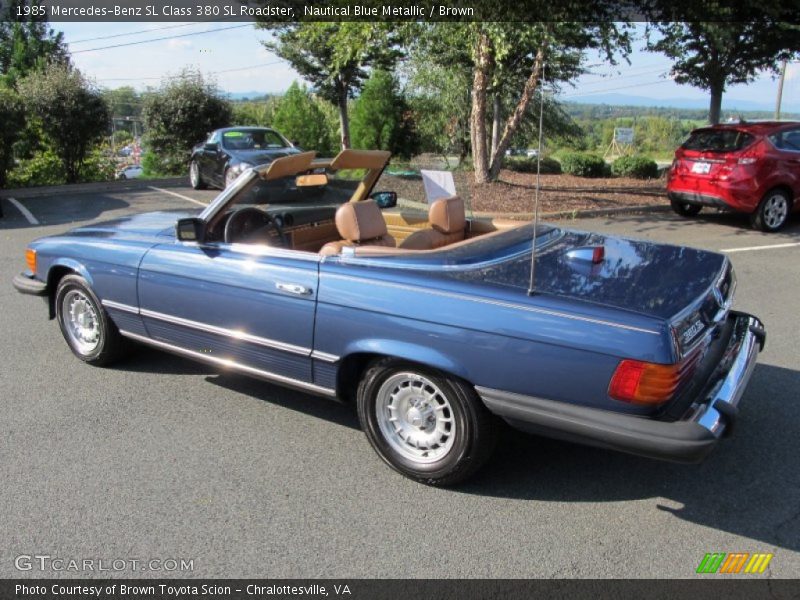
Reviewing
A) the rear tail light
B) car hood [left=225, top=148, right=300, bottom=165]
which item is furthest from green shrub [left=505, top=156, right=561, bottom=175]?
the rear tail light

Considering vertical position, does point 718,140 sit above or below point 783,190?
above

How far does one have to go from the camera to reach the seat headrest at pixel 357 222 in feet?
12.4

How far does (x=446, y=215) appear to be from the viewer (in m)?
4.11

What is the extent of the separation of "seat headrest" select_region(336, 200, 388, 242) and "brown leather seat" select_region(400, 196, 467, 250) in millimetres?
291

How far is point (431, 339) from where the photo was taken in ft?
9.91

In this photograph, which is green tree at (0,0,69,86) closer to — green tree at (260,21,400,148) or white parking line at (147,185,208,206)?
green tree at (260,21,400,148)

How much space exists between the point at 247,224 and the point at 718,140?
27.6 ft

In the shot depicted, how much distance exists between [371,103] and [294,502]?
1966 centimetres

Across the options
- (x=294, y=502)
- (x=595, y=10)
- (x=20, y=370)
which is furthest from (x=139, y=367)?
(x=595, y=10)

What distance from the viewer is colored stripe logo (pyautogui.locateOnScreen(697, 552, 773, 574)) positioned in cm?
270

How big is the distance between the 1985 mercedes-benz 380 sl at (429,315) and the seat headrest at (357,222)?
12mm

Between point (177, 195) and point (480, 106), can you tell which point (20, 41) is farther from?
point (480, 106)

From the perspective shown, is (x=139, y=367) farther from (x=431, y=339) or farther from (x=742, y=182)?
(x=742, y=182)

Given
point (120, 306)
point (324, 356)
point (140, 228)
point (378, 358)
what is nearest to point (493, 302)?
point (378, 358)
